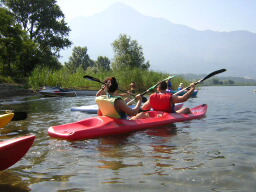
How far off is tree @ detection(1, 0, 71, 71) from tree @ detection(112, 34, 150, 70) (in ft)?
37.5

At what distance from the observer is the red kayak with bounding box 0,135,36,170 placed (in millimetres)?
3019

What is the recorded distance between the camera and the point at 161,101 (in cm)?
711

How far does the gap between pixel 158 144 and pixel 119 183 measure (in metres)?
2.01

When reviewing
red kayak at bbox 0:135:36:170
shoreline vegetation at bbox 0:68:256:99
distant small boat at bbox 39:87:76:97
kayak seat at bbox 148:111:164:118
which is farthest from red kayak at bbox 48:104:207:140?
shoreline vegetation at bbox 0:68:256:99

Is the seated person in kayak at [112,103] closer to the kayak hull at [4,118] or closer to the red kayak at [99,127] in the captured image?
the red kayak at [99,127]

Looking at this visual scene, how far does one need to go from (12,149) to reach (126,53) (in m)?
40.9

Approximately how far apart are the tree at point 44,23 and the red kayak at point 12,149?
1106 inches

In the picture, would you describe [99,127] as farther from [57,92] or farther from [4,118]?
[57,92]

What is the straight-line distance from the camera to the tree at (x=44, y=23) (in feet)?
99.1

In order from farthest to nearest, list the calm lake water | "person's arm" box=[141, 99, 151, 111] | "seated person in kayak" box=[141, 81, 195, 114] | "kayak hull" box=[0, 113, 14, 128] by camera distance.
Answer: "person's arm" box=[141, 99, 151, 111], "seated person in kayak" box=[141, 81, 195, 114], "kayak hull" box=[0, 113, 14, 128], the calm lake water

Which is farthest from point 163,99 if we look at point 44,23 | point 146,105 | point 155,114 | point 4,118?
point 44,23

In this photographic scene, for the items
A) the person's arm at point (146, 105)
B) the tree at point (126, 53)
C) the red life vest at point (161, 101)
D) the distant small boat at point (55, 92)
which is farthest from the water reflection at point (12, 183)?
the tree at point (126, 53)

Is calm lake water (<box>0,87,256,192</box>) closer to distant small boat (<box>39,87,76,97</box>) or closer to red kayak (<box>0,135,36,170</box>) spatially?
red kayak (<box>0,135,36,170</box>)

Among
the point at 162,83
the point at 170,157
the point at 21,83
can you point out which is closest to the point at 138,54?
the point at 21,83
